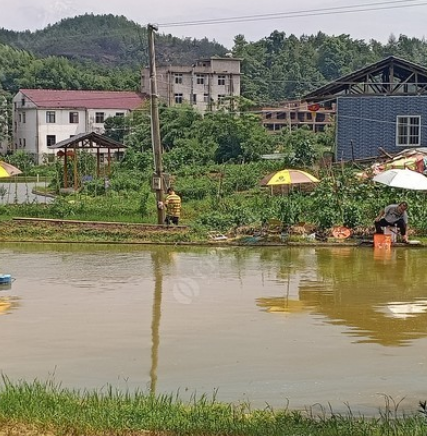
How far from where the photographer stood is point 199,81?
3270 inches

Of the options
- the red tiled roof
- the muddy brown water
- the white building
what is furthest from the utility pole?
the white building

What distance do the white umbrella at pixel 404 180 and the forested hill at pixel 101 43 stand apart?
137663 millimetres

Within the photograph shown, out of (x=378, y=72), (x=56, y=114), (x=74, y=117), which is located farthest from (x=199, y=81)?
(x=378, y=72)

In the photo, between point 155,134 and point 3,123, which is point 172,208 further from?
point 3,123

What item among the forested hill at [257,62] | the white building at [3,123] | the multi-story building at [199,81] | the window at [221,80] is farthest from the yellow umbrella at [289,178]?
the window at [221,80]

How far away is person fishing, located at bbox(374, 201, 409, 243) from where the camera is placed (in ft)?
67.3

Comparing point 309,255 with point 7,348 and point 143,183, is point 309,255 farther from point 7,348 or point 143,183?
point 143,183

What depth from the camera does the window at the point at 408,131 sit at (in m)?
34.5

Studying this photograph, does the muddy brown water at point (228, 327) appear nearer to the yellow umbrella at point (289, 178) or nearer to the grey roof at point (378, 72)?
the yellow umbrella at point (289, 178)

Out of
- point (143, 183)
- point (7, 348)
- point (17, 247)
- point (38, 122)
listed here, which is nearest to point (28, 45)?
point (38, 122)

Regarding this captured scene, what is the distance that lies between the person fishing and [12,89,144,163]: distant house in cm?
5138

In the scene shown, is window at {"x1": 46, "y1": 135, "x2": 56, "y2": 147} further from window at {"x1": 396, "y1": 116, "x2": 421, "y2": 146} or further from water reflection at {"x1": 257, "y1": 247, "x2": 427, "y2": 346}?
water reflection at {"x1": 257, "y1": 247, "x2": 427, "y2": 346}

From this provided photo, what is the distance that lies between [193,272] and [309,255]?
3657mm

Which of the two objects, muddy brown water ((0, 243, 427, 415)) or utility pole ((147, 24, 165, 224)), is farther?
utility pole ((147, 24, 165, 224))
